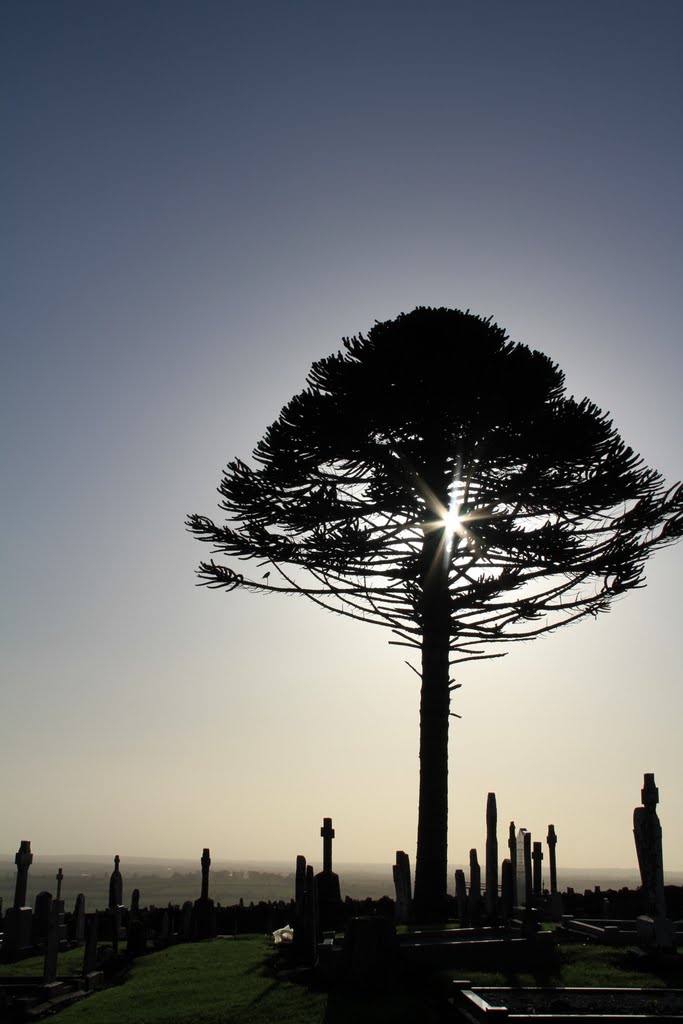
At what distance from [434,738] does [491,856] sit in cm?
317

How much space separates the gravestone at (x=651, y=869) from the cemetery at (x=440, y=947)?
0.02 m

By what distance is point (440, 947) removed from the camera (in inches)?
372

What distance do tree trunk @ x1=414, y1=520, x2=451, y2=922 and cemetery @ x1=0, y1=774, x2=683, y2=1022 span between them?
2.18 ft

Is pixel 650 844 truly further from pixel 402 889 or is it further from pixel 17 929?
pixel 17 929

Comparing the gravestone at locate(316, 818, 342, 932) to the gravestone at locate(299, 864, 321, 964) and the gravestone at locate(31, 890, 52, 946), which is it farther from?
the gravestone at locate(31, 890, 52, 946)

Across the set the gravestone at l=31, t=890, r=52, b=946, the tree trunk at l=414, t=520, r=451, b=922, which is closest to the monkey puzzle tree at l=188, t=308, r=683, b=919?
the tree trunk at l=414, t=520, r=451, b=922

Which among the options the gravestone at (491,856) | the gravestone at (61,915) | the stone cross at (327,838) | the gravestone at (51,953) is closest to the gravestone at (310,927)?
the stone cross at (327,838)

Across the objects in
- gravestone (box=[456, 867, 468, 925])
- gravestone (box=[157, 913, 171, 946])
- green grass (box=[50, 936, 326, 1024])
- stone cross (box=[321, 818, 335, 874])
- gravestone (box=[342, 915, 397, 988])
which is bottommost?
gravestone (box=[157, 913, 171, 946])

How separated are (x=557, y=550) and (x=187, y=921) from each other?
36.9 feet

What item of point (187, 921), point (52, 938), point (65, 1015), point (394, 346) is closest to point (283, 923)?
point (187, 921)

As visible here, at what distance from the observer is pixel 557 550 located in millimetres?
14586

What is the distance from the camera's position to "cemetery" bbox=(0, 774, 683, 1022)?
25.3ft

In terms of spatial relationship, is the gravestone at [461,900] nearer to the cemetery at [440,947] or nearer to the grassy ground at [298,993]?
the cemetery at [440,947]

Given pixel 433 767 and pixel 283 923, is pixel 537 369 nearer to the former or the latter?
pixel 433 767
